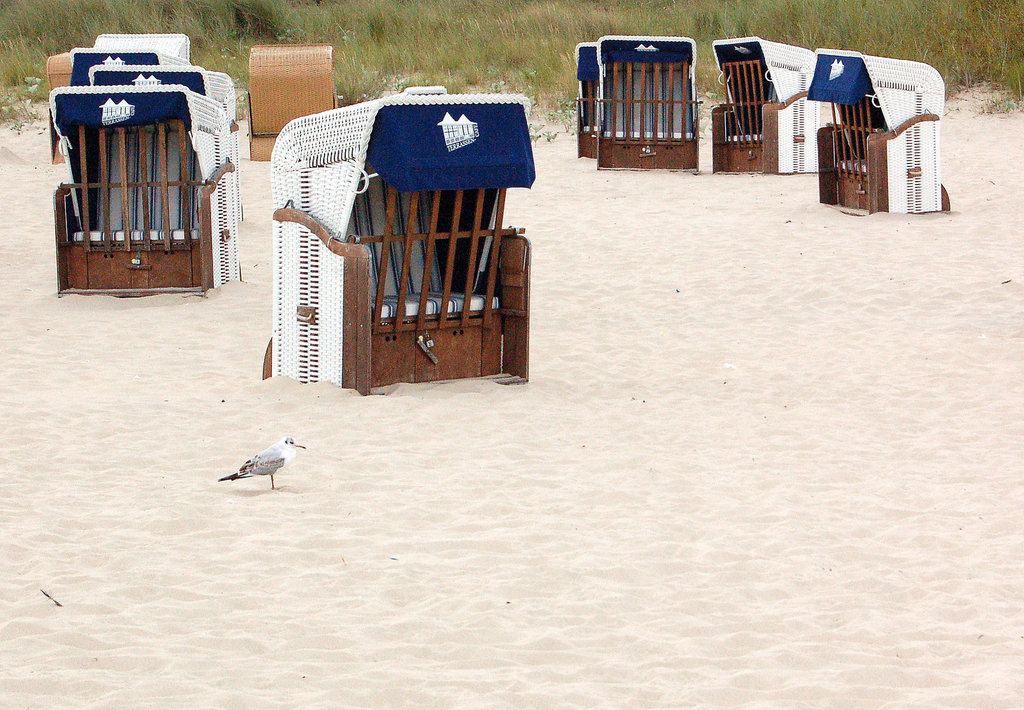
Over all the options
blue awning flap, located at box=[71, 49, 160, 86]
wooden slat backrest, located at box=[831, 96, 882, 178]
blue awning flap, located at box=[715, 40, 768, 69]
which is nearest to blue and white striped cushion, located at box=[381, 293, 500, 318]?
wooden slat backrest, located at box=[831, 96, 882, 178]

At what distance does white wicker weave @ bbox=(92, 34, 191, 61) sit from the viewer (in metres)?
19.1

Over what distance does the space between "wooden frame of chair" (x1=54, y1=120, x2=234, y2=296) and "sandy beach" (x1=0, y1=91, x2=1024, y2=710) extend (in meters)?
0.25

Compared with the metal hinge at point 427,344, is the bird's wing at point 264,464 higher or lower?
higher

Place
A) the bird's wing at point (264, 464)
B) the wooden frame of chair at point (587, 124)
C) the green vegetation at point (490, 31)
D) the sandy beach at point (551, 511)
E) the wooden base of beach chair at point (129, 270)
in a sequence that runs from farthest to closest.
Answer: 1. the green vegetation at point (490, 31)
2. the wooden frame of chair at point (587, 124)
3. the wooden base of beach chair at point (129, 270)
4. the bird's wing at point (264, 464)
5. the sandy beach at point (551, 511)

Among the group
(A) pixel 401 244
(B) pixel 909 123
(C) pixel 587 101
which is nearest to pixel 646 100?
(C) pixel 587 101

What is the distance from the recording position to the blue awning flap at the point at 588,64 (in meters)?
18.2

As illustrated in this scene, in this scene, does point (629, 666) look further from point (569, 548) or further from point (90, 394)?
point (90, 394)

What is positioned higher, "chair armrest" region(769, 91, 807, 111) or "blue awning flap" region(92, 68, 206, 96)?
"blue awning flap" region(92, 68, 206, 96)

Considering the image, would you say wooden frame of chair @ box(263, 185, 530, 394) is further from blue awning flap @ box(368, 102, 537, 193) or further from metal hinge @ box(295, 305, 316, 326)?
blue awning flap @ box(368, 102, 537, 193)

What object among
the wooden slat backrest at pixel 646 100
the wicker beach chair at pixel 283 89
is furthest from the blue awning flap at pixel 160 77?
the wooden slat backrest at pixel 646 100

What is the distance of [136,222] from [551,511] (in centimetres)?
621

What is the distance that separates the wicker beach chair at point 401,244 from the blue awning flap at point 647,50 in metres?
10.5

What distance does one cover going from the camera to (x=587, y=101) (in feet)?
62.9

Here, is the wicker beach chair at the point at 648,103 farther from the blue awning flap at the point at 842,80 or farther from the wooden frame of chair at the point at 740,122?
the blue awning flap at the point at 842,80
